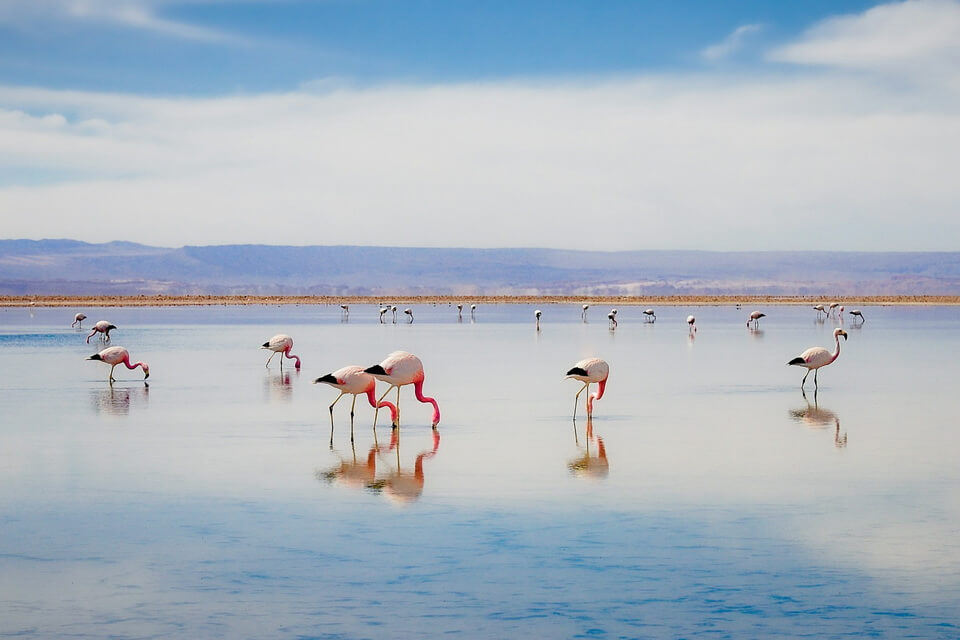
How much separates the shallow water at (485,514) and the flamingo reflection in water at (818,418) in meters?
0.08

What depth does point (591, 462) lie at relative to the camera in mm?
11938

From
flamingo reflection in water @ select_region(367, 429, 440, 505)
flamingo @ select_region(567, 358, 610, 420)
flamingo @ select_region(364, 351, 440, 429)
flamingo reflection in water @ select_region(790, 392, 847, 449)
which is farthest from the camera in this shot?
flamingo @ select_region(567, 358, 610, 420)

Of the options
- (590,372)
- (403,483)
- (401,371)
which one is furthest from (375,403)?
(403,483)

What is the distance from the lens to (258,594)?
7.19 m

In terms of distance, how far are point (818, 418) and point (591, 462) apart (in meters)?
4.84

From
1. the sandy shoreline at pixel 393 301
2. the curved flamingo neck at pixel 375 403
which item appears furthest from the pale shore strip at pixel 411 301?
the curved flamingo neck at pixel 375 403

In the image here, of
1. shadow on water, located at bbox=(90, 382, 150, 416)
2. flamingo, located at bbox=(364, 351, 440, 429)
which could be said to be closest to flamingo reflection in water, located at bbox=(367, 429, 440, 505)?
flamingo, located at bbox=(364, 351, 440, 429)

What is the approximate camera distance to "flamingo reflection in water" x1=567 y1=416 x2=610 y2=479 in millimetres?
11281

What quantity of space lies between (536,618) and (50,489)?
5731 mm

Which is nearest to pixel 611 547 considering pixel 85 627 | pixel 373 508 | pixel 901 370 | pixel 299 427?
pixel 373 508

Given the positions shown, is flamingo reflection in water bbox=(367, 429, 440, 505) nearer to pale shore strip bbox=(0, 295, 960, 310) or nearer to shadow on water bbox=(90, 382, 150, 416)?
shadow on water bbox=(90, 382, 150, 416)

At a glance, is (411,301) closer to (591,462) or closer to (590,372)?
(590,372)

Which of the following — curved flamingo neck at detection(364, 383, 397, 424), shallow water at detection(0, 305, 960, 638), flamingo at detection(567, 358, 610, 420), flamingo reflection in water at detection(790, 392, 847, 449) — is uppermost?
flamingo at detection(567, 358, 610, 420)

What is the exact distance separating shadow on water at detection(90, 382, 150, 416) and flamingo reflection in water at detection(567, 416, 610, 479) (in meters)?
6.88
